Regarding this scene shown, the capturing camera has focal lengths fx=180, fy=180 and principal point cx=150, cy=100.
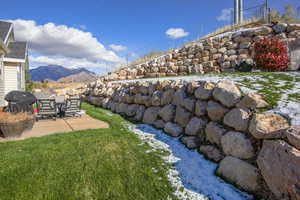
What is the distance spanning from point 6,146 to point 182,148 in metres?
3.60

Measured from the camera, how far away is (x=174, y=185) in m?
2.60

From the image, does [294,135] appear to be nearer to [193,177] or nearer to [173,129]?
[193,177]

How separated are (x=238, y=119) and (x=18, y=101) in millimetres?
6602

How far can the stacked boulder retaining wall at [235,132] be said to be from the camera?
2.07 metres

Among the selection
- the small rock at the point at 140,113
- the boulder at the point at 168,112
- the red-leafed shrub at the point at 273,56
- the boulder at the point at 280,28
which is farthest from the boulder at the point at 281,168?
the boulder at the point at 280,28

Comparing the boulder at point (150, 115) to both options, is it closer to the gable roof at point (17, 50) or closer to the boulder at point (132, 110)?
the boulder at point (132, 110)

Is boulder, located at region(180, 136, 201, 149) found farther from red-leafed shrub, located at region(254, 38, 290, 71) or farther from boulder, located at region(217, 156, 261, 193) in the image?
red-leafed shrub, located at region(254, 38, 290, 71)

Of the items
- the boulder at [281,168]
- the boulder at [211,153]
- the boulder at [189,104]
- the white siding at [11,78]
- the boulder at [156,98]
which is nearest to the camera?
the boulder at [281,168]

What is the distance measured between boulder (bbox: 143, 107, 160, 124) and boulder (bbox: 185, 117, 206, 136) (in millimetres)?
1529

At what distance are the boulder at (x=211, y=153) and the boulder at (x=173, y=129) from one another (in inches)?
35.0

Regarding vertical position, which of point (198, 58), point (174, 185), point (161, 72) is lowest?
point (174, 185)

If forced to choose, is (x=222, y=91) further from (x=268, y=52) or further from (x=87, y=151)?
(x=268, y=52)

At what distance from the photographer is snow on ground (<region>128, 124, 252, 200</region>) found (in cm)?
240

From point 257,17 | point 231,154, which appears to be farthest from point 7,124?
point 257,17
